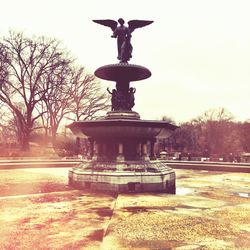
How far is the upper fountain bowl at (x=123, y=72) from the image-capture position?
1341 centimetres

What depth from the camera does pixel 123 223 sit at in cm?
611

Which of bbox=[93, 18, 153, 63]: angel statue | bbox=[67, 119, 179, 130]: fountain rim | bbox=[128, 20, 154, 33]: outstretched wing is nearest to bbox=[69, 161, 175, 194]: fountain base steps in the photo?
bbox=[67, 119, 179, 130]: fountain rim

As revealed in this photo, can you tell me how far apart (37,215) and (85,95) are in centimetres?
3906

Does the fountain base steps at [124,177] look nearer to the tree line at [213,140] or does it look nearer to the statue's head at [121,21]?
the statue's head at [121,21]

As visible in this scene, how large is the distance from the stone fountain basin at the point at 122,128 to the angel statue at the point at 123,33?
3790 mm

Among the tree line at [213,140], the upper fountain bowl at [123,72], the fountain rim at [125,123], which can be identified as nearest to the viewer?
the fountain rim at [125,123]

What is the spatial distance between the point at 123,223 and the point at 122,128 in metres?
5.97

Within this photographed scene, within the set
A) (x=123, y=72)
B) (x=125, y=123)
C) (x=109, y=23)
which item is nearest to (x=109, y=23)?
(x=109, y=23)

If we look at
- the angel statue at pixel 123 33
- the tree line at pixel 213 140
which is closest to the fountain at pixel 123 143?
the angel statue at pixel 123 33

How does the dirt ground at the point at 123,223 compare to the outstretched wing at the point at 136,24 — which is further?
the outstretched wing at the point at 136,24

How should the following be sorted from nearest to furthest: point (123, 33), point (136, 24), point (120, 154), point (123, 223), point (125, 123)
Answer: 1. point (123, 223)
2. point (125, 123)
3. point (120, 154)
4. point (123, 33)
5. point (136, 24)

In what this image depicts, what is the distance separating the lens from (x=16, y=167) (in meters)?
23.4

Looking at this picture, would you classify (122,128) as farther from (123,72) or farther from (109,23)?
(109,23)

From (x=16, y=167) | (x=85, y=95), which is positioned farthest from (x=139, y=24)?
(x=85, y=95)
